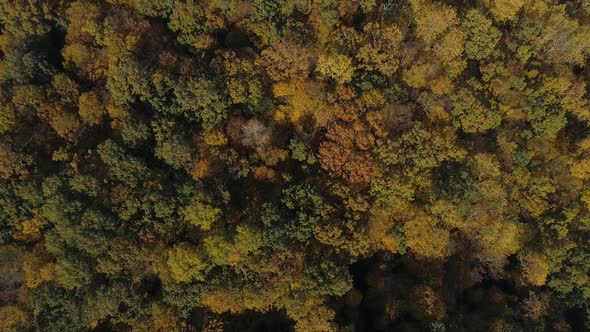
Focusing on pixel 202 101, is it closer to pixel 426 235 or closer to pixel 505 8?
pixel 426 235

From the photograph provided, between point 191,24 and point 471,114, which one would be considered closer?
point 471,114

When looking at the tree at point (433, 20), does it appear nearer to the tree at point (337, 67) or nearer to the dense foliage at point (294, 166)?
the dense foliage at point (294, 166)

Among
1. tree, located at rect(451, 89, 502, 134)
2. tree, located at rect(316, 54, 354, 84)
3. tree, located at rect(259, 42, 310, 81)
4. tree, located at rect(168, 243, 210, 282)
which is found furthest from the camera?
tree, located at rect(451, 89, 502, 134)

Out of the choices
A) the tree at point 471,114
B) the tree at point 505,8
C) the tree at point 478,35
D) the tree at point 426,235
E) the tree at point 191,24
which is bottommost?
the tree at point 426,235

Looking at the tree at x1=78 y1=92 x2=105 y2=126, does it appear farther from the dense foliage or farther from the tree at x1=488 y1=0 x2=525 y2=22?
the tree at x1=488 y1=0 x2=525 y2=22

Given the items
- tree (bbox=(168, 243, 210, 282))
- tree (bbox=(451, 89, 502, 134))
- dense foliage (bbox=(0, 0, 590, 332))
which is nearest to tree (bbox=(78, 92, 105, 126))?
dense foliage (bbox=(0, 0, 590, 332))

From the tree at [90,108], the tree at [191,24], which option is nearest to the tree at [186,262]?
the tree at [90,108]

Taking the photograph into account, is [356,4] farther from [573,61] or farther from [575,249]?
[575,249]

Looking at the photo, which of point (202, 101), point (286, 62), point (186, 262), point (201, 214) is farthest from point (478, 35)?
point (186, 262)

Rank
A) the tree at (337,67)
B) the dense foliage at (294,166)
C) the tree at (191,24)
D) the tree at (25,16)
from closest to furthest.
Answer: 1. the dense foliage at (294,166)
2. the tree at (337,67)
3. the tree at (191,24)
4. the tree at (25,16)
